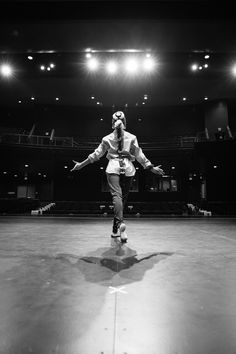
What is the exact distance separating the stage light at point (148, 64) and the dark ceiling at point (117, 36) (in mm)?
340

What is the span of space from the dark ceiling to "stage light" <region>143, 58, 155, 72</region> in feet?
1.12

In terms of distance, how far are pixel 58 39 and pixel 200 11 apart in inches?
200

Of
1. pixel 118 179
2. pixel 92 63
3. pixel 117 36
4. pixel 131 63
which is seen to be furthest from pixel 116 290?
pixel 131 63

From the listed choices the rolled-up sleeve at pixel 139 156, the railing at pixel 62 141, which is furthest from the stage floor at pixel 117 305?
the railing at pixel 62 141

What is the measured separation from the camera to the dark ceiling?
19.3ft

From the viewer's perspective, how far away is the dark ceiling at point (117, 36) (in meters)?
5.89

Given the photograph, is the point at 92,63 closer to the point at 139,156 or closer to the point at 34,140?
the point at 34,140

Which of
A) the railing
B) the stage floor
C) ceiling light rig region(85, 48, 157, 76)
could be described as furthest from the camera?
the railing

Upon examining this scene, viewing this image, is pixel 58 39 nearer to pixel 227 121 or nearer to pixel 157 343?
pixel 157 343

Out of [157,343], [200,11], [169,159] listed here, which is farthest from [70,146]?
[157,343]

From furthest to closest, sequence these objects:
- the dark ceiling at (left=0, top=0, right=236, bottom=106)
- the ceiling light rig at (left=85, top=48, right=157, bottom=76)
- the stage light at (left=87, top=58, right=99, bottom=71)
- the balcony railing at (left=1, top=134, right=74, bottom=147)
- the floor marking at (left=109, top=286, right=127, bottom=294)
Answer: the balcony railing at (left=1, top=134, right=74, bottom=147) < the stage light at (left=87, top=58, right=99, bottom=71) < the ceiling light rig at (left=85, top=48, right=157, bottom=76) < the dark ceiling at (left=0, top=0, right=236, bottom=106) < the floor marking at (left=109, top=286, right=127, bottom=294)

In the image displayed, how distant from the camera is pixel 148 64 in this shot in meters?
9.59

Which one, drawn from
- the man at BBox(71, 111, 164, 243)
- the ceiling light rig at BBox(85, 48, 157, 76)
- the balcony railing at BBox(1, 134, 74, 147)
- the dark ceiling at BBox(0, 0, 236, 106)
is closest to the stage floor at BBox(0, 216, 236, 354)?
the man at BBox(71, 111, 164, 243)

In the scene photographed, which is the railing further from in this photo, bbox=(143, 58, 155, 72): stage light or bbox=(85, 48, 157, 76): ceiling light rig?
bbox=(85, 48, 157, 76): ceiling light rig
